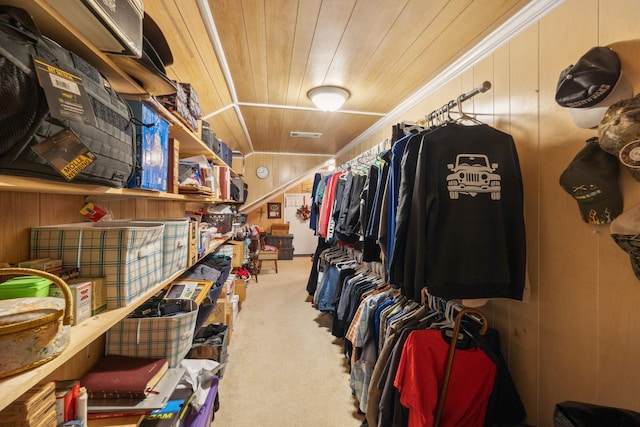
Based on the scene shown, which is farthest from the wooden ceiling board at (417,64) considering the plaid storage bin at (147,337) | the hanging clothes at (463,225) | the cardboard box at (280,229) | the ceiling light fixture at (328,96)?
the cardboard box at (280,229)

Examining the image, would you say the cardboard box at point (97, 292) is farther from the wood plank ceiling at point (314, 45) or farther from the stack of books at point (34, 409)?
the wood plank ceiling at point (314, 45)

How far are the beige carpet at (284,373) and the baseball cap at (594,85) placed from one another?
80.1 inches

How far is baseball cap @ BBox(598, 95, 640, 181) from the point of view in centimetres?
84

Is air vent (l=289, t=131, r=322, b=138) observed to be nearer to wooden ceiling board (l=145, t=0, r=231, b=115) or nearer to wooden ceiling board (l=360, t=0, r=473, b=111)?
wooden ceiling board (l=360, t=0, r=473, b=111)

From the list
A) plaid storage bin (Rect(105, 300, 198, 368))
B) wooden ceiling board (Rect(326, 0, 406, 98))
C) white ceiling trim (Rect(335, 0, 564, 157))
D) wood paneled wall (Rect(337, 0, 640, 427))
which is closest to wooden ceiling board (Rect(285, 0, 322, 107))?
wooden ceiling board (Rect(326, 0, 406, 98))

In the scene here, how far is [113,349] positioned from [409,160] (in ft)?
5.02

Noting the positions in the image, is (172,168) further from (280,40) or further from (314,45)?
(314,45)

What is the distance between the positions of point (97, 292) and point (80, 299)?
70 millimetres

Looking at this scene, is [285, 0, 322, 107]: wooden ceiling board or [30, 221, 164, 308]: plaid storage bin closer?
[30, 221, 164, 308]: plaid storage bin

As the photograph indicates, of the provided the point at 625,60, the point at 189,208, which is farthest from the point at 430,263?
the point at 189,208

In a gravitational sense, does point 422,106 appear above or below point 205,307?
above

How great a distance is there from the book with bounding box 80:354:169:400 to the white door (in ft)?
20.5

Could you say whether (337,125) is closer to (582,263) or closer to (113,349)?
(582,263)

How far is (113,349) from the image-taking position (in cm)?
119
